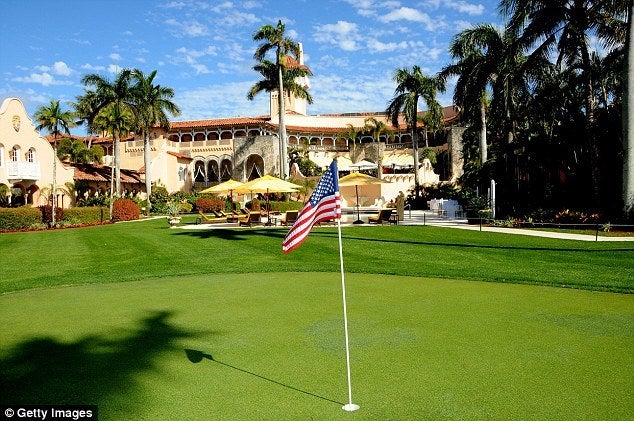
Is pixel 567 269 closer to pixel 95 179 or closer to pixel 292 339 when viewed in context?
pixel 292 339

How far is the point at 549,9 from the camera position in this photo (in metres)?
23.1

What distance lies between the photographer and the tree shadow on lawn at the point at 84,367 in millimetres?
4730

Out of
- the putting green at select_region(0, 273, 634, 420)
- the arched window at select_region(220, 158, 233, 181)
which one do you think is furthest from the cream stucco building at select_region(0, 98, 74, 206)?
the putting green at select_region(0, 273, 634, 420)

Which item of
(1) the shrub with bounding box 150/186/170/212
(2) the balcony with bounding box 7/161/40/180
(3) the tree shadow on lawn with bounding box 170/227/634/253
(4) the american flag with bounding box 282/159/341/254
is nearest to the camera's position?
(4) the american flag with bounding box 282/159/341/254

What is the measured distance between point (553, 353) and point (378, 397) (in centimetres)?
243

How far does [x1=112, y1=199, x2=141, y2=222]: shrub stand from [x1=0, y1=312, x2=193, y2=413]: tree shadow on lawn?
34592mm

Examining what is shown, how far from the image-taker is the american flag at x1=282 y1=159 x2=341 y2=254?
16.0 ft

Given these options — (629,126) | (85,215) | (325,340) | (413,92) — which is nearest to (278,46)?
(413,92)

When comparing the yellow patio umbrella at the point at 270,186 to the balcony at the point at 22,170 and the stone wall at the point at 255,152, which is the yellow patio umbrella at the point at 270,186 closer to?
the balcony at the point at 22,170

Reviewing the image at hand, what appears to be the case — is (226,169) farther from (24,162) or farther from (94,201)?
(24,162)

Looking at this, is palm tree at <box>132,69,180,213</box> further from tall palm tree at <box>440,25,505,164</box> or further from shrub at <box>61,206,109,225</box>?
tall palm tree at <box>440,25,505,164</box>

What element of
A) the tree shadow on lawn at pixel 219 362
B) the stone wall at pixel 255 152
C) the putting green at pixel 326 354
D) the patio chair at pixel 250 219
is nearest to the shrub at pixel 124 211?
the patio chair at pixel 250 219

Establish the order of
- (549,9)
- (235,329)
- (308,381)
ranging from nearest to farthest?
1. (308,381)
2. (235,329)
3. (549,9)

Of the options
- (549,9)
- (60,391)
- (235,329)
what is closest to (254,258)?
(235,329)
